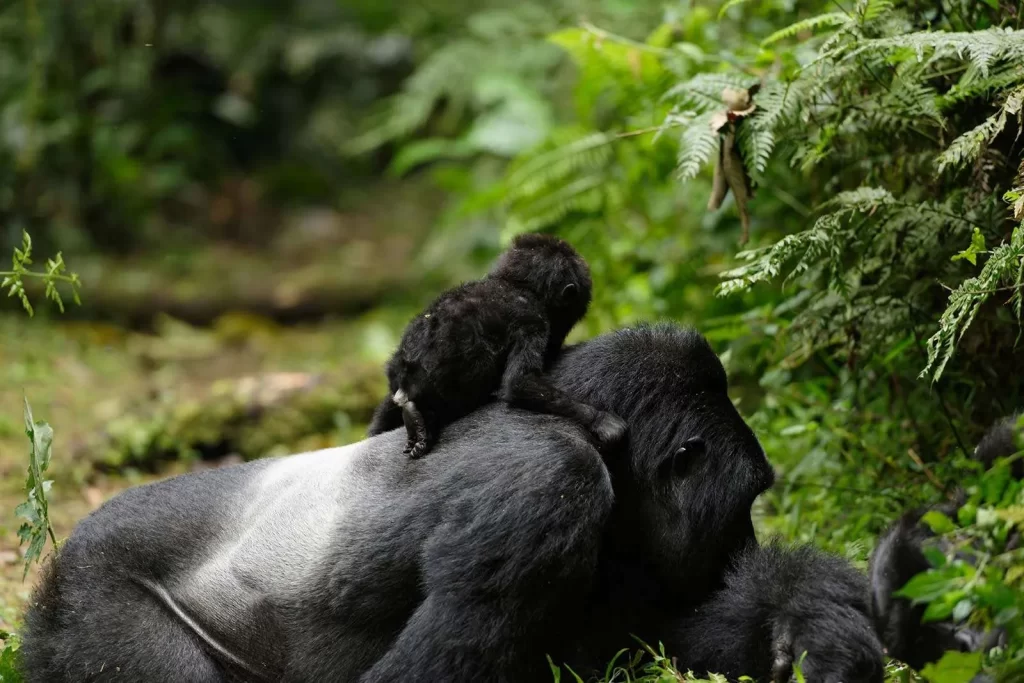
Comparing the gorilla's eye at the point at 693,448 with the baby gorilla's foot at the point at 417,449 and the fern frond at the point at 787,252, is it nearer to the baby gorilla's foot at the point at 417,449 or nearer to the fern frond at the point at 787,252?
the fern frond at the point at 787,252

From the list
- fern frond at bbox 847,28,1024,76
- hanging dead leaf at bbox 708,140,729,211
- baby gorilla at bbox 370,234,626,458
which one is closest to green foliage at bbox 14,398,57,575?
baby gorilla at bbox 370,234,626,458

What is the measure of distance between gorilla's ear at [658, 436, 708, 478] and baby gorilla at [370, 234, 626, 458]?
15cm

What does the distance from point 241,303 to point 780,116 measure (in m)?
6.21

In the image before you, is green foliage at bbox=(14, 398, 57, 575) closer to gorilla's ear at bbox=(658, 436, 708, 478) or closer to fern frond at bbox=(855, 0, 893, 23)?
gorilla's ear at bbox=(658, 436, 708, 478)

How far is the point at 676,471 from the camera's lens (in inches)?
107

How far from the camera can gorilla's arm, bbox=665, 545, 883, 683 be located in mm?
2387

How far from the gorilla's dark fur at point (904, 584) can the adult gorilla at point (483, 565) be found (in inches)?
2.1

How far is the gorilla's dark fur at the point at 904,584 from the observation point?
2332 mm

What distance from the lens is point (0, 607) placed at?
132 inches

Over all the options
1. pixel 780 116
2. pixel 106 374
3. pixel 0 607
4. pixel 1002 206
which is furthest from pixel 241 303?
pixel 1002 206

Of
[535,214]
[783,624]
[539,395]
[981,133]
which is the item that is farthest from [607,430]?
[535,214]

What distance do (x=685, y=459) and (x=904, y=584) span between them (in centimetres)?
58

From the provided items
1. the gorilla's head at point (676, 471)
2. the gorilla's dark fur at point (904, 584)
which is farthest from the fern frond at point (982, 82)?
the gorilla's head at point (676, 471)

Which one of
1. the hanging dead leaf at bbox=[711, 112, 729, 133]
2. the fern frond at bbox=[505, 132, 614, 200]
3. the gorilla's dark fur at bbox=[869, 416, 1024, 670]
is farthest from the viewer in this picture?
the fern frond at bbox=[505, 132, 614, 200]
